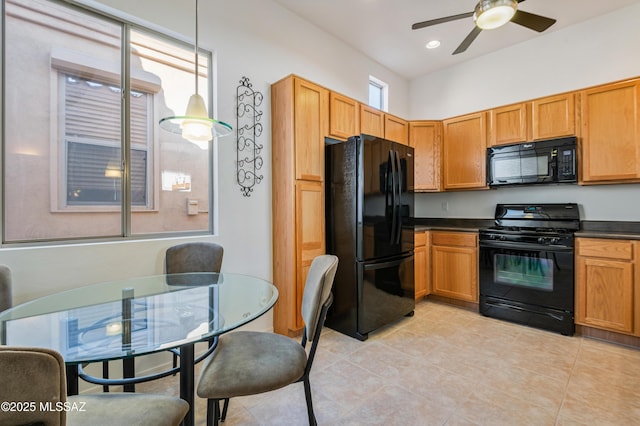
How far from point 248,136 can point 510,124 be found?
3.04 meters

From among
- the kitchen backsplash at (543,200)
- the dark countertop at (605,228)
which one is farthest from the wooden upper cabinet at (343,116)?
the dark countertop at (605,228)

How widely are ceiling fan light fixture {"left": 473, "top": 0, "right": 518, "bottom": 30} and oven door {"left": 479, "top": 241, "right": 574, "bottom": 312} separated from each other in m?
2.13

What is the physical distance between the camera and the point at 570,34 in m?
3.36

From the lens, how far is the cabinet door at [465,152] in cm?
371

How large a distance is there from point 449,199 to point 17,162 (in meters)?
4.53

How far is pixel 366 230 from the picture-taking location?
2.77m

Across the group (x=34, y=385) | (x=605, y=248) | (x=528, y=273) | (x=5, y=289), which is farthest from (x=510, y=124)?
(x=5, y=289)

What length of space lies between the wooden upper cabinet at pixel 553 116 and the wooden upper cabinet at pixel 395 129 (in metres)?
1.42

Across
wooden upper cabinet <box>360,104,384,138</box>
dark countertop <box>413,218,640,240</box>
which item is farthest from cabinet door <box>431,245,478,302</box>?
wooden upper cabinet <box>360,104,384,138</box>

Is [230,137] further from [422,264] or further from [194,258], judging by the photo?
[422,264]

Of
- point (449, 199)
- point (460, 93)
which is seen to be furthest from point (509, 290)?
point (460, 93)

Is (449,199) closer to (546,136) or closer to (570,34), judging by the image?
(546,136)

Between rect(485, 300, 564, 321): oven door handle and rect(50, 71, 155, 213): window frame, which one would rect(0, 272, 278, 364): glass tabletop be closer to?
rect(50, 71, 155, 213): window frame

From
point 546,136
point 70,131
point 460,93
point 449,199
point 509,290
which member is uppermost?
point 460,93
